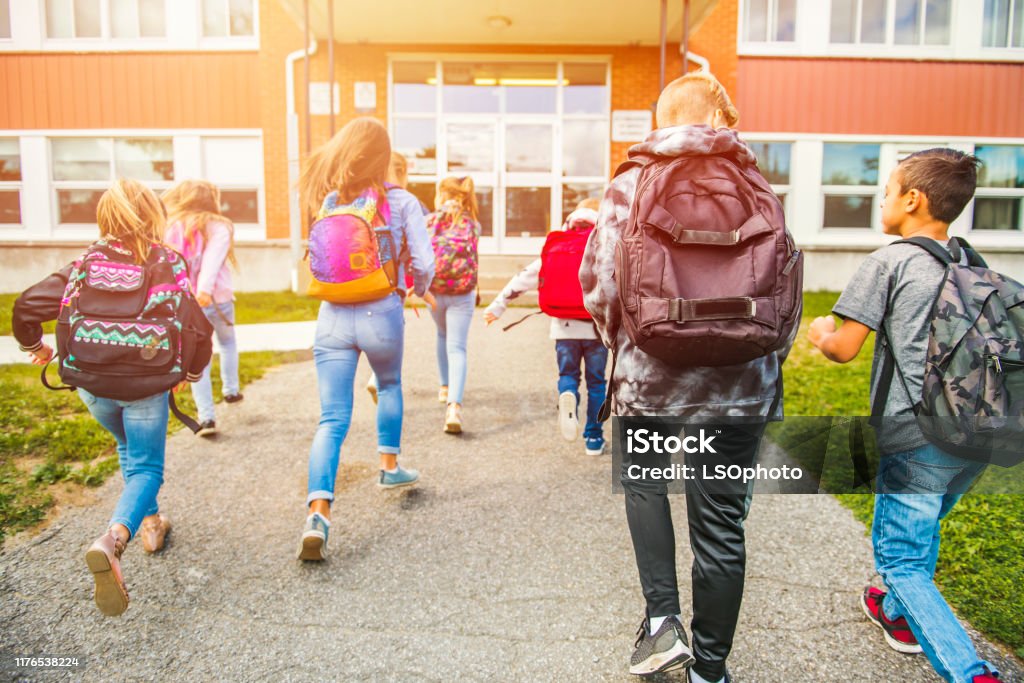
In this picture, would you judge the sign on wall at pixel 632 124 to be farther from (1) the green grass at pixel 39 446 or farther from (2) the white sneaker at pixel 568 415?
(2) the white sneaker at pixel 568 415

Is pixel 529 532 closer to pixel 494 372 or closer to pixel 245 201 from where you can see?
pixel 494 372

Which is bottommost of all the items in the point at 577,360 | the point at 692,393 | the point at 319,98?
the point at 577,360

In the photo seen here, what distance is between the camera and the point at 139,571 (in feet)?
9.99

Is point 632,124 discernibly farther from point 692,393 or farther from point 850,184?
point 692,393

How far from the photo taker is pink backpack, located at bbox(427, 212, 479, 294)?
5.04m

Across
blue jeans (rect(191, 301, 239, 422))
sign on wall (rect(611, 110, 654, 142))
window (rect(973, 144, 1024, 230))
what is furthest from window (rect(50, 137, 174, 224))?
sign on wall (rect(611, 110, 654, 142))

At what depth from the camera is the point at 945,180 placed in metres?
2.13

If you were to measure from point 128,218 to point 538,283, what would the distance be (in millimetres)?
2065

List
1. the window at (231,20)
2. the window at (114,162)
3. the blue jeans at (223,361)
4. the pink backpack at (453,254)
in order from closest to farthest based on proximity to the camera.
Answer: the blue jeans at (223,361), the pink backpack at (453,254), the window at (114,162), the window at (231,20)

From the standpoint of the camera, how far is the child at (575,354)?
403 cm

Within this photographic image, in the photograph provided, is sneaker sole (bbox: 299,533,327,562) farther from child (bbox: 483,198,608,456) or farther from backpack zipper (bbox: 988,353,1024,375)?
backpack zipper (bbox: 988,353,1024,375)

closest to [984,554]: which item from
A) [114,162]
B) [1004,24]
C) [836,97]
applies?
[1004,24]

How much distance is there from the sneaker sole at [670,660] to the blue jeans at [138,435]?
6.78 feet

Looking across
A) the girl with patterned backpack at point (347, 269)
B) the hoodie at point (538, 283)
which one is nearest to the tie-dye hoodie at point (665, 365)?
the girl with patterned backpack at point (347, 269)
